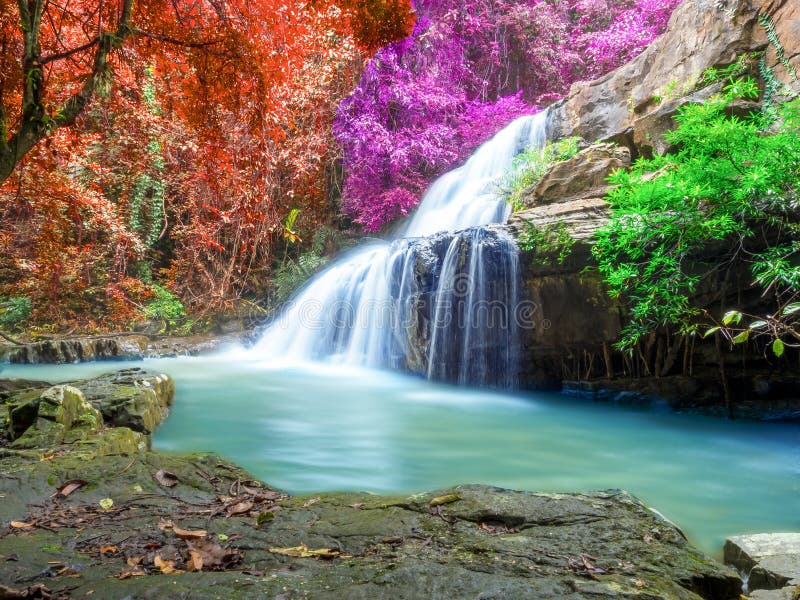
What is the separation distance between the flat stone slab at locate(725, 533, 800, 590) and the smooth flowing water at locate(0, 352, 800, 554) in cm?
52

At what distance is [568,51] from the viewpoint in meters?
15.5

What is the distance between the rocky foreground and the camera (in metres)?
1.53

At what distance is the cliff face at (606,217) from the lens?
6.50 metres

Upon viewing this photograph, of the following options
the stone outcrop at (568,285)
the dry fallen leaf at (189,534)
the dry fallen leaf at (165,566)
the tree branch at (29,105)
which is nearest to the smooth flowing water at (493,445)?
the stone outcrop at (568,285)

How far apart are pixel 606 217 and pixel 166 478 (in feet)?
21.1

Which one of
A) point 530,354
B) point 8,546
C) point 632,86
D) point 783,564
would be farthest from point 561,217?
point 8,546

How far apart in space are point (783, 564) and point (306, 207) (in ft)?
46.3

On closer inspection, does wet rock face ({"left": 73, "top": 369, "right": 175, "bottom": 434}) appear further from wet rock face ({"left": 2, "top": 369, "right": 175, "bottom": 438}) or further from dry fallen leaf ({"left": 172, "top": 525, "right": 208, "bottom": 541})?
dry fallen leaf ({"left": 172, "top": 525, "right": 208, "bottom": 541})

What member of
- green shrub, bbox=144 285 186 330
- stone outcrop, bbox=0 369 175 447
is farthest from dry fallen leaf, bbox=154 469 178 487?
green shrub, bbox=144 285 186 330

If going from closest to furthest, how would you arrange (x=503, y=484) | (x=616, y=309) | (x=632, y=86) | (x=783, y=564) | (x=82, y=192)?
(x=783, y=564) < (x=503, y=484) < (x=616, y=309) < (x=632, y=86) < (x=82, y=192)

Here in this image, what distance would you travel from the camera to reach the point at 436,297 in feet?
26.5

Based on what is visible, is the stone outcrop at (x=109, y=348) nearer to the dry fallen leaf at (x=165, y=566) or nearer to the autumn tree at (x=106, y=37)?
the autumn tree at (x=106, y=37)

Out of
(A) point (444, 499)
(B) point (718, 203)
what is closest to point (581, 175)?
(B) point (718, 203)

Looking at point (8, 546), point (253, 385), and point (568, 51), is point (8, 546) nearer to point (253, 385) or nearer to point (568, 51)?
point (253, 385)
